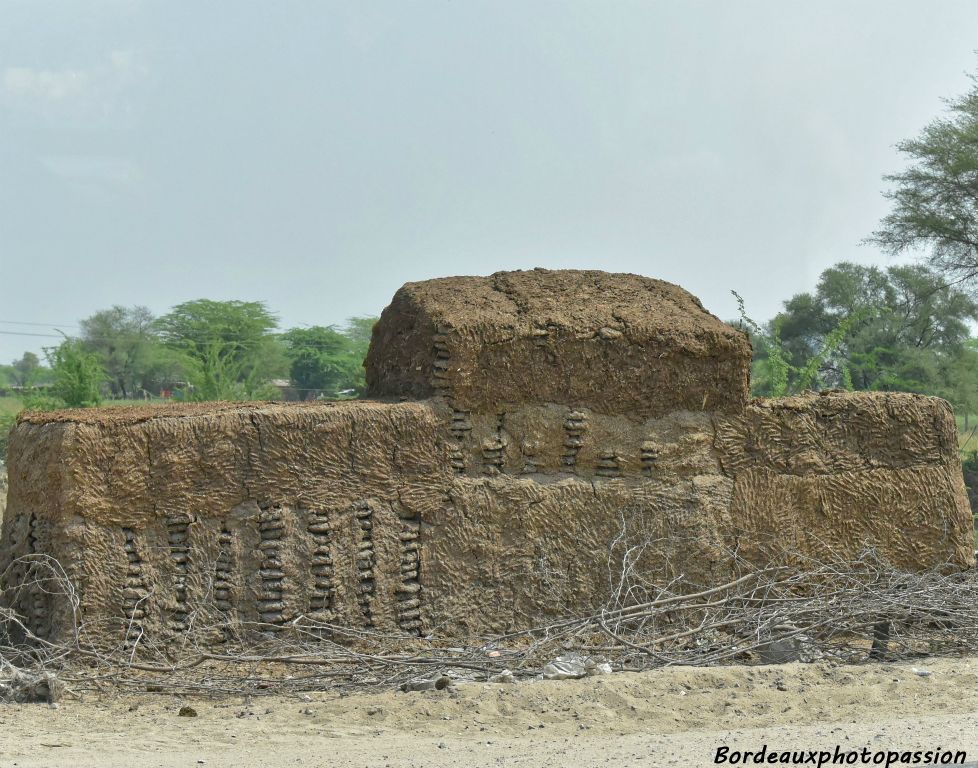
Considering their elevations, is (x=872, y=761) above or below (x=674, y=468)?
below

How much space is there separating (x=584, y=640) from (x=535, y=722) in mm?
1214

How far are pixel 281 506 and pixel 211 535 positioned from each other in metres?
0.35

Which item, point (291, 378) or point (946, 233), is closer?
point (946, 233)

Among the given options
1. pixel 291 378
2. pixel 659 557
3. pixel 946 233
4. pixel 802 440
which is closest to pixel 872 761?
pixel 659 557

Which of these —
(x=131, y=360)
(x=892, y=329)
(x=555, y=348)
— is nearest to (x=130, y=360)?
(x=131, y=360)

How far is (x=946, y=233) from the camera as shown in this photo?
2391cm

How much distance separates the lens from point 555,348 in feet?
20.5

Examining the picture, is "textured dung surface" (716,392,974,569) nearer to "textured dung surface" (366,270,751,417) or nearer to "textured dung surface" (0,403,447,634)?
"textured dung surface" (366,270,751,417)

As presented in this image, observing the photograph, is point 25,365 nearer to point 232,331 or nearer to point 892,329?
point 232,331

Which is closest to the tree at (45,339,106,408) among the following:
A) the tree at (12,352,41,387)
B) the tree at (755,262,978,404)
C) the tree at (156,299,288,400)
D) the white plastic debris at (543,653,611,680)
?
the tree at (156,299,288,400)

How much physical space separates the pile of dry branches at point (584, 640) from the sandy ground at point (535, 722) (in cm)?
21

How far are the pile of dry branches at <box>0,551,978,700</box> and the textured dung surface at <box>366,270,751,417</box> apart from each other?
102 cm

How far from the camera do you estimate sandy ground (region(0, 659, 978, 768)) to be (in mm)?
4328

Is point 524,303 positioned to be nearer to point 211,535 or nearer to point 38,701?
point 211,535
